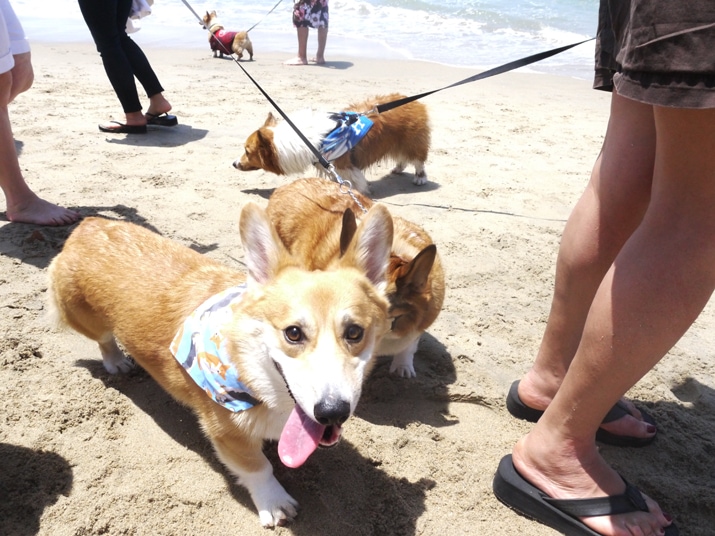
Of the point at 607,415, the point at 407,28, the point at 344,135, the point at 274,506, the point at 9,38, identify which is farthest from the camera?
the point at 407,28

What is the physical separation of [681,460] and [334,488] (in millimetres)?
1379

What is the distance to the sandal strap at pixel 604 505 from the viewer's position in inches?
73.5

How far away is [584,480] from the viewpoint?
1898 millimetres

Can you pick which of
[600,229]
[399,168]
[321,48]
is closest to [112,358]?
[600,229]

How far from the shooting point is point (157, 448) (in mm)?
2307

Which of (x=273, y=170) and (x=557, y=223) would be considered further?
(x=273, y=170)

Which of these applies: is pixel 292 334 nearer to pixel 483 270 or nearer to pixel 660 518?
pixel 660 518

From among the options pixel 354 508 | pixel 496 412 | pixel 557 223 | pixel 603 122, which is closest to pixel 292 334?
pixel 354 508

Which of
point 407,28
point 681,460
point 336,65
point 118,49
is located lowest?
point 681,460

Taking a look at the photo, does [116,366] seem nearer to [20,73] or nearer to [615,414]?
[615,414]

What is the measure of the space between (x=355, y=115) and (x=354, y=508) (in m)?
3.79

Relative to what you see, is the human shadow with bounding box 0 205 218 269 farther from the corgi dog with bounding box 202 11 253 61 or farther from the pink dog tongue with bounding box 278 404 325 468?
the corgi dog with bounding box 202 11 253 61

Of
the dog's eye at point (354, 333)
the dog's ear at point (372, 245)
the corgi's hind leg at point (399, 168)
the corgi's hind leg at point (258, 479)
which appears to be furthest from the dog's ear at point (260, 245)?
the corgi's hind leg at point (399, 168)

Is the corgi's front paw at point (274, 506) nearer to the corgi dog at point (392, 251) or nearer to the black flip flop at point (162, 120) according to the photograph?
the corgi dog at point (392, 251)
